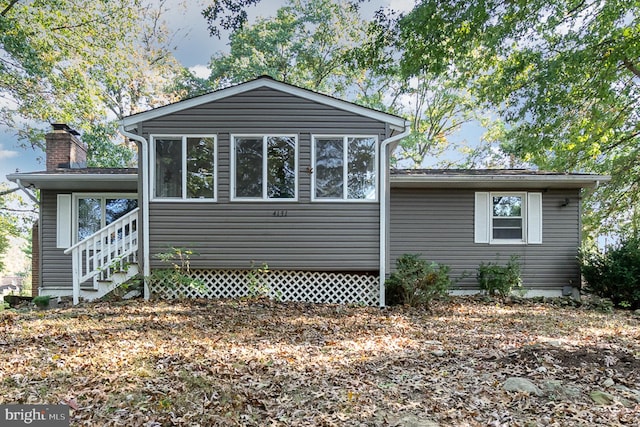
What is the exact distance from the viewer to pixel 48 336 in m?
4.49

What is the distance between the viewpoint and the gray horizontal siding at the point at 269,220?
7141 millimetres

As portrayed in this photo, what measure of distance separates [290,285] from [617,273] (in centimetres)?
702

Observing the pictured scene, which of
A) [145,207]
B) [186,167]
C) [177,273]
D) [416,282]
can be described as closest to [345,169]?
[416,282]

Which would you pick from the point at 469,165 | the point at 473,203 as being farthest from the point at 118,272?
the point at 469,165

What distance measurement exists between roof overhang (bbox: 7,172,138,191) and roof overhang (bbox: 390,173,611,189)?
21.0ft

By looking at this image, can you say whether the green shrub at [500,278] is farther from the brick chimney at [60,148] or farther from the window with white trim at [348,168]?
the brick chimney at [60,148]

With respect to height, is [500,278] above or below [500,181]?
below

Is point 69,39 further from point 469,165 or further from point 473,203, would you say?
point 469,165

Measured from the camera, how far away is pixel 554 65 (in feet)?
26.3

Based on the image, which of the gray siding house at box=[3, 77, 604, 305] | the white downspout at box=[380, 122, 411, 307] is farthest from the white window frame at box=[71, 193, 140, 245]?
the white downspout at box=[380, 122, 411, 307]

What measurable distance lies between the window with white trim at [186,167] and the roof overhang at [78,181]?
A: 5.41ft

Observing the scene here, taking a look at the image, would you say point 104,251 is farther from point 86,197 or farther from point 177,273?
point 86,197

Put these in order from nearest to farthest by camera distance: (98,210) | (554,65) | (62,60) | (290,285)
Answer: (290,285), (554,65), (98,210), (62,60)

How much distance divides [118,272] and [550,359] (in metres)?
7.07
